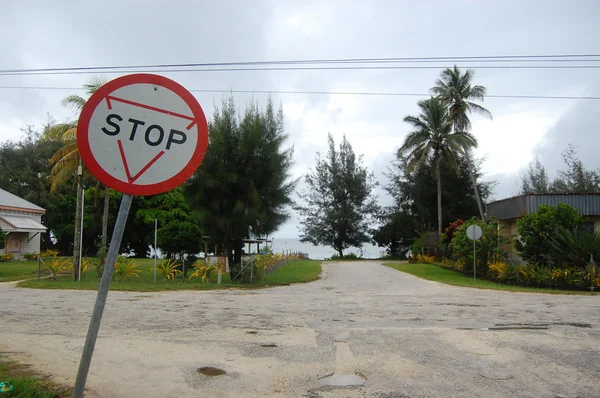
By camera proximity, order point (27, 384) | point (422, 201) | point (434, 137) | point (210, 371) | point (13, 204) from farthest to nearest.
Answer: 1. point (422, 201)
2. point (434, 137)
3. point (13, 204)
4. point (210, 371)
5. point (27, 384)

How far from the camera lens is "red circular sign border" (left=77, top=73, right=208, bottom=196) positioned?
3.08 metres

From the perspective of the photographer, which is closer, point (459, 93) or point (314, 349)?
point (314, 349)

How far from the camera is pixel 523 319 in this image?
9.91 metres

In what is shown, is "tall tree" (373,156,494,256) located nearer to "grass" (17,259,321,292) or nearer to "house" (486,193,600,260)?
"house" (486,193,600,260)

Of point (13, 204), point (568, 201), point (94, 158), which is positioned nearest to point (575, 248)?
point (568, 201)

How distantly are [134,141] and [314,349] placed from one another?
4.63m

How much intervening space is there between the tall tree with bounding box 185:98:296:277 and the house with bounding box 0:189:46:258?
60.3 feet

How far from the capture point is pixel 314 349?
22.6 ft

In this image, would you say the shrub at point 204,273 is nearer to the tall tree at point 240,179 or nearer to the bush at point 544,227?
the tall tree at point 240,179

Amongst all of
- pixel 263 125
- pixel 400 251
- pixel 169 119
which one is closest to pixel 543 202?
pixel 263 125

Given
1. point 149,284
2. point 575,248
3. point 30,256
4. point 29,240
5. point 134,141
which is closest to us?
point 134,141

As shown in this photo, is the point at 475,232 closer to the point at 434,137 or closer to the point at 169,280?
the point at 169,280

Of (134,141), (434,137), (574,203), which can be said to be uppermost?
(434,137)

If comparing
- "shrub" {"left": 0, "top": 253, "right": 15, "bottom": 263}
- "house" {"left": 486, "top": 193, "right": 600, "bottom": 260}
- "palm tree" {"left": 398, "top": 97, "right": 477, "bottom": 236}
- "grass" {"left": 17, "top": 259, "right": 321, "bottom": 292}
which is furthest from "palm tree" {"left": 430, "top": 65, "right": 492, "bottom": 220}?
"shrub" {"left": 0, "top": 253, "right": 15, "bottom": 263}
